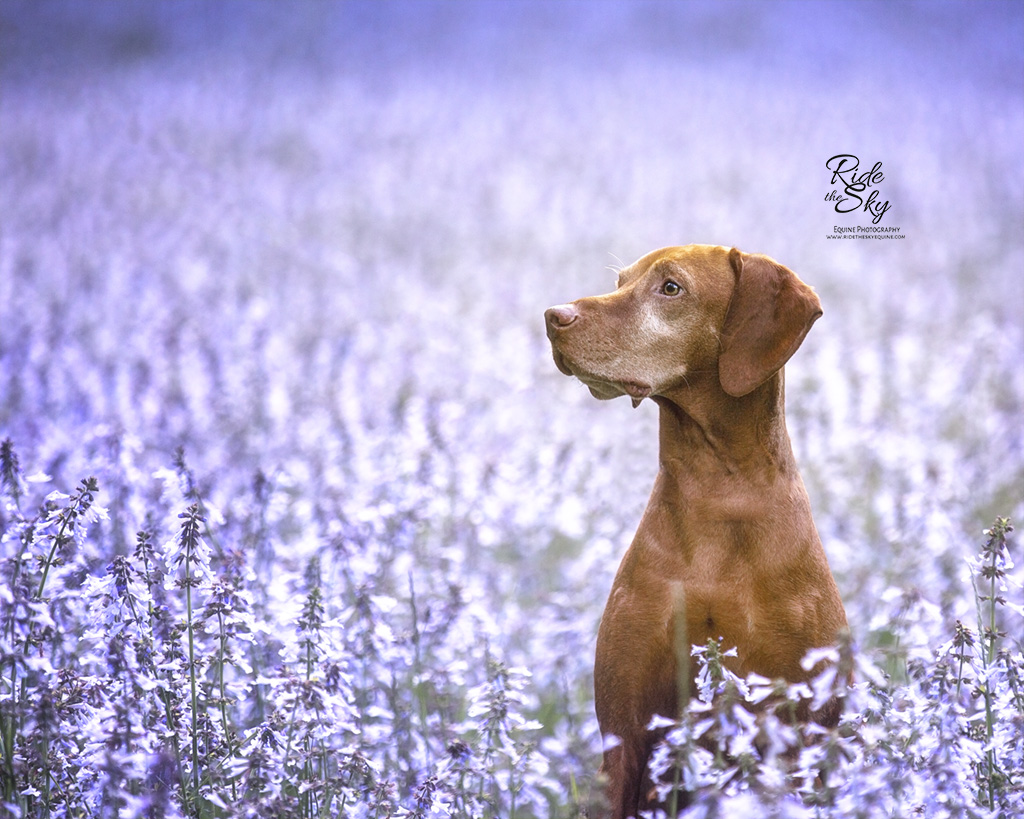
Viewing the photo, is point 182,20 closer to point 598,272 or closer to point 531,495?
point 598,272

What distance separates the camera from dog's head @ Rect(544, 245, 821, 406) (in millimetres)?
3031

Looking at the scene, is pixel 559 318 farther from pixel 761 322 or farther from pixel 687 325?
pixel 761 322

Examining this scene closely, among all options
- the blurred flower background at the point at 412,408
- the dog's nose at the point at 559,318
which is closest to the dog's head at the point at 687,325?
the dog's nose at the point at 559,318

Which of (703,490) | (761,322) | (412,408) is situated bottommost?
(703,490)

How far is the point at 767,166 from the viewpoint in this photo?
17406mm

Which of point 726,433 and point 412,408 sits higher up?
point 412,408

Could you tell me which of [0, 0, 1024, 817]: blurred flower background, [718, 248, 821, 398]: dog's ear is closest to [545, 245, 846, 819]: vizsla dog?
[718, 248, 821, 398]: dog's ear

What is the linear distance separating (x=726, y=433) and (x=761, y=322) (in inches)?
12.6

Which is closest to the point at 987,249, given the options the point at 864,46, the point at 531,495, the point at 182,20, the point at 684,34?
the point at 531,495

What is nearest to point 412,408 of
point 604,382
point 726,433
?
point 604,382

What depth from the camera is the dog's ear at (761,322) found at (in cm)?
301

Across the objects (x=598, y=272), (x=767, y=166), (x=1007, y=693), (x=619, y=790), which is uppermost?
(x=767, y=166)

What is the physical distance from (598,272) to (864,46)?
18.6 meters

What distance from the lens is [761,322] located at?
307 cm
